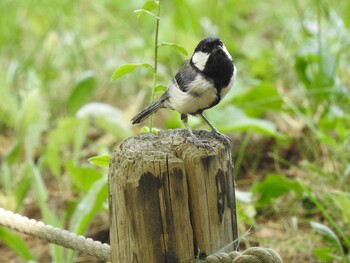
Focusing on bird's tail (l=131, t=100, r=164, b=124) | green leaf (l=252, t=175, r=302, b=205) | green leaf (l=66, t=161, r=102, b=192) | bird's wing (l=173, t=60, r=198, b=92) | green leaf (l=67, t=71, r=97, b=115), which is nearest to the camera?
bird's wing (l=173, t=60, r=198, b=92)

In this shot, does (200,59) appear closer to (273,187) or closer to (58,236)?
(58,236)

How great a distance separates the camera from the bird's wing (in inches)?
89.4

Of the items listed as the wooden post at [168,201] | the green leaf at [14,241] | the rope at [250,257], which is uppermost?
the green leaf at [14,241]

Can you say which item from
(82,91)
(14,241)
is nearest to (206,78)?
(14,241)

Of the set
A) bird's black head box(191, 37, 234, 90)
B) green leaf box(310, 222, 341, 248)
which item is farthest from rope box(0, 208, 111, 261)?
green leaf box(310, 222, 341, 248)

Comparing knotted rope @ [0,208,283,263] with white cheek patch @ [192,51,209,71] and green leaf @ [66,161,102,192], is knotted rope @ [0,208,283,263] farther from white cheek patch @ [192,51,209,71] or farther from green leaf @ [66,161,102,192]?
green leaf @ [66,161,102,192]

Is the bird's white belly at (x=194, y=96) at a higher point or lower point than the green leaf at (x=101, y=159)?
higher

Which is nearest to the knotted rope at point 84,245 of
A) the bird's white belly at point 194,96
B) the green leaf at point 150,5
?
the bird's white belly at point 194,96

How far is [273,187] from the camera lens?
347 cm

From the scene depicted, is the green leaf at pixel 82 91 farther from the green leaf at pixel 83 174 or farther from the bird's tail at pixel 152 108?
the bird's tail at pixel 152 108

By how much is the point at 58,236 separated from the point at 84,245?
112 millimetres

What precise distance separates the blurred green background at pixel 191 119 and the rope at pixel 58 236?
0.78 m

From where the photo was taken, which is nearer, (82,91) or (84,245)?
(84,245)

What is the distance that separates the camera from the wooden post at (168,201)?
1.89 metres
